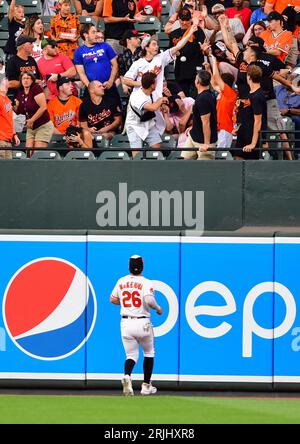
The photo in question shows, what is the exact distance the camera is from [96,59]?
61.5ft

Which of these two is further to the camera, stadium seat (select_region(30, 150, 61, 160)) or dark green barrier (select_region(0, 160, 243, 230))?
stadium seat (select_region(30, 150, 61, 160))

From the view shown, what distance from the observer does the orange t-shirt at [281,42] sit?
60.2 feet

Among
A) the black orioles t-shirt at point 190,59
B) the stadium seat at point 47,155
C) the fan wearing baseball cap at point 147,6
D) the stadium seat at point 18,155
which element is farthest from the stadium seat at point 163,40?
the stadium seat at point 18,155

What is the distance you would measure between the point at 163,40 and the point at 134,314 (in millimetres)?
7060

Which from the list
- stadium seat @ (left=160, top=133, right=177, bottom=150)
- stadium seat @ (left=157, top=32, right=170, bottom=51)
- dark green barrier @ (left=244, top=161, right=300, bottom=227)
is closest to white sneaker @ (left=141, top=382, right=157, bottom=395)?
dark green barrier @ (left=244, top=161, right=300, bottom=227)

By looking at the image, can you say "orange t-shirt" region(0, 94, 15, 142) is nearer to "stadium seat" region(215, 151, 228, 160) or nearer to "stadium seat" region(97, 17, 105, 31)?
"stadium seat" region(215, 151, 228, 160)

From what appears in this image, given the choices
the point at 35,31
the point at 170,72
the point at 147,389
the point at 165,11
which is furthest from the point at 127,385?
the point at 165,11

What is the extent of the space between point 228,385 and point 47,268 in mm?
2505

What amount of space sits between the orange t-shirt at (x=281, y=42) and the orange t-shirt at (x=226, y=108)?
38.2 inches

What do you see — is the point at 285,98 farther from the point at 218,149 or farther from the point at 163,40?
the point at 163,40

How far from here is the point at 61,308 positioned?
1525cm

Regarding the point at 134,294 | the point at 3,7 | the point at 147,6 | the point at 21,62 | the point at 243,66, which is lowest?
the point at 134,294

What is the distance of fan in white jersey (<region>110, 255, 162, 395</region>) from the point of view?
1406cm

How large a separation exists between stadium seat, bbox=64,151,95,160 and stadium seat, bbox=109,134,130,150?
575 millimetres
